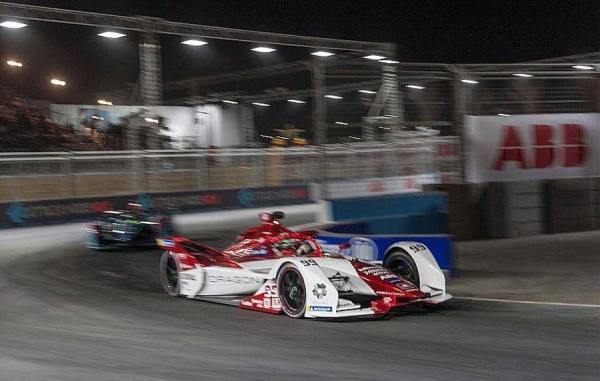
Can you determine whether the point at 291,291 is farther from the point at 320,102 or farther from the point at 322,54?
the point at 322,54

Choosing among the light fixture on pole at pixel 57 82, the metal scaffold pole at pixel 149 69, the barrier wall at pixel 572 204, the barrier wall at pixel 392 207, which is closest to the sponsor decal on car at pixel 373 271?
the barrier wall at pixel 392 207

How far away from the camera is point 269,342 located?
262 inches

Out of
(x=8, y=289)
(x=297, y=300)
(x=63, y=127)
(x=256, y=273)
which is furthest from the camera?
(x=63, y=127)

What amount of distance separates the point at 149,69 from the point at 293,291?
1425 centimetres

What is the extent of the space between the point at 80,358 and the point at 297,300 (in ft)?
7.97

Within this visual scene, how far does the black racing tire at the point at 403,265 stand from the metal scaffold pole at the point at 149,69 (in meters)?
13.3

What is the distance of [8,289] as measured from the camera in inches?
Answer: 403

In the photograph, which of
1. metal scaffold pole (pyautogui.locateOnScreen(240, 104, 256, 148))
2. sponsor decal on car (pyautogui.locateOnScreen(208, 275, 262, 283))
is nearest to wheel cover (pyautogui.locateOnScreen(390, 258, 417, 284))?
sponsor decal on car (pyautogui.locateOnScreen(208, 275, 262, 283))

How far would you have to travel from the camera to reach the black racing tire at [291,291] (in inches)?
301

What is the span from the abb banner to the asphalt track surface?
7493 millimetres

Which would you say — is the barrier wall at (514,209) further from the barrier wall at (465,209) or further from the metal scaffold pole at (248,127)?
the metal scaffold pole at (248,127)

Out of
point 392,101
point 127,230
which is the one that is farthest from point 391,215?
point 127,230

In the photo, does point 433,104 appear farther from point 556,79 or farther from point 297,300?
point 297,300

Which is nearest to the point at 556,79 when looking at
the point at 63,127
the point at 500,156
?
the point at 500,156
